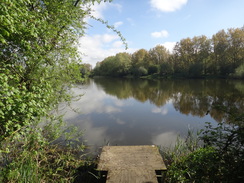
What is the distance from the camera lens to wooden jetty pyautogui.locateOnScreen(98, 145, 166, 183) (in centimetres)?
367

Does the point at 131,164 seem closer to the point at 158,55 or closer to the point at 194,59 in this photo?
the point at 194,59

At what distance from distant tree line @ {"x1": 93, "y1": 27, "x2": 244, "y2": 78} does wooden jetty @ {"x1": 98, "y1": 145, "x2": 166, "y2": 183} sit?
3951 cm

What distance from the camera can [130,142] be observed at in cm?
710

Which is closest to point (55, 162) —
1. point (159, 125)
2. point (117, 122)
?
point (117, 122)

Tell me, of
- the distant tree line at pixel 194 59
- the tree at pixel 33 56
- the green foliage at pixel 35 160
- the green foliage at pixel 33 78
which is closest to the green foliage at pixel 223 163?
the green foliage at pixel 35 160

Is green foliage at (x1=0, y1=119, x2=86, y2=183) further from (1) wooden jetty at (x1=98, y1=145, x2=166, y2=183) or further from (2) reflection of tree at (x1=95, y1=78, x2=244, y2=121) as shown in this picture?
(2) reflection of tree at (x1=95, y1=78, x2=244, y2=121)

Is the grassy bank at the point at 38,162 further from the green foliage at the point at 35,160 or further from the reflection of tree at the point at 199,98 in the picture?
the reflection of tree at the point at 199,98

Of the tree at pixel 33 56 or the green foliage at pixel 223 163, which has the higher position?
the tree at pixel 33 56

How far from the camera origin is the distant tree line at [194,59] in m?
40.4

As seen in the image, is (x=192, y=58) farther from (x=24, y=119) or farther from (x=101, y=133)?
(x=24, y=119)

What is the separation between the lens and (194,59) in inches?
1972

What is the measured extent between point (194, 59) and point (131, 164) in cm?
5349

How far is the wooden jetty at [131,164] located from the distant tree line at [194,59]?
39.5m

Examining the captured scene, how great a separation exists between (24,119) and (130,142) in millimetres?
5008
